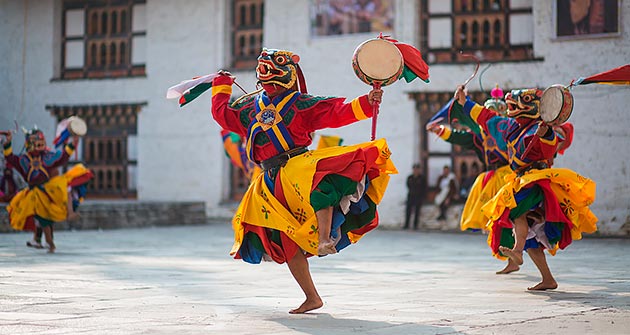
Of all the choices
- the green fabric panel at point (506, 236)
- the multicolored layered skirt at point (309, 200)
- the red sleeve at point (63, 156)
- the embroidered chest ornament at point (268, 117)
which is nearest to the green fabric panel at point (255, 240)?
the multicolored layered skirt at point (309, 200)

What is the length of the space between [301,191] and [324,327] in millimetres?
947

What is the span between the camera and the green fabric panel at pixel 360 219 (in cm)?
640

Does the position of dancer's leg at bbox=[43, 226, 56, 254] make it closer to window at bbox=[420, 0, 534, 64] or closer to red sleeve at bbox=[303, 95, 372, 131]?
red sleeve at bbox=[303, 95, 372, 131]

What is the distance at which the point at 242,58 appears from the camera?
21.0m

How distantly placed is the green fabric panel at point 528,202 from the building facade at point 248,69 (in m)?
9.48

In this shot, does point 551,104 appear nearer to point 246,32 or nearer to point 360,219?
point 360,219

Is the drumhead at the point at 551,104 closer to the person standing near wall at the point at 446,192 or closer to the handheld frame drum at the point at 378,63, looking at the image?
the handheld frame drum at the point at 378,63

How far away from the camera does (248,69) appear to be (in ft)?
67.8

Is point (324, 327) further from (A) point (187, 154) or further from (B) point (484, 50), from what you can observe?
(A) point (187, 154)

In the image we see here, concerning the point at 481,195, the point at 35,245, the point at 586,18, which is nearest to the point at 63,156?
the point at 35,245

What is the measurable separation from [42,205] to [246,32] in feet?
31.3

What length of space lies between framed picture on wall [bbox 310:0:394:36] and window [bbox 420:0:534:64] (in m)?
0.71

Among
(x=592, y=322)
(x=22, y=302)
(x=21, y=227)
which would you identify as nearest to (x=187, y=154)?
(x=21, y=227)

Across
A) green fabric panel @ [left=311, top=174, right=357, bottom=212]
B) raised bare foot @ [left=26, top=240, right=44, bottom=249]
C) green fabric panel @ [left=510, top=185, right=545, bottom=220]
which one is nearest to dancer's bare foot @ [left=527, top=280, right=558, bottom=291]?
green fabric panel @ [left=510, top=185, right=545, bottom=220]
